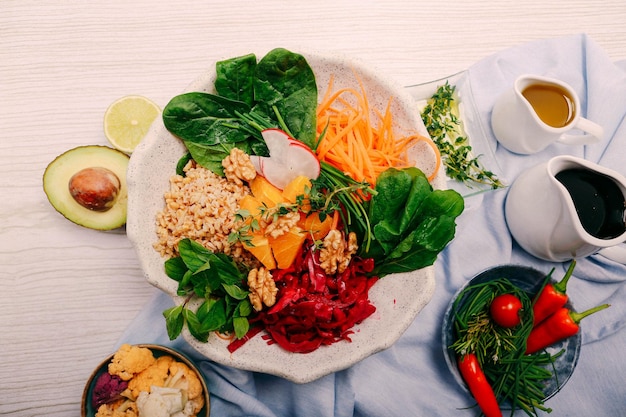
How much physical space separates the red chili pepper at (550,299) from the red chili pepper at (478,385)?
0.91 ft

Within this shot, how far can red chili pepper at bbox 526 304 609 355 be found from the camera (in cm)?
146

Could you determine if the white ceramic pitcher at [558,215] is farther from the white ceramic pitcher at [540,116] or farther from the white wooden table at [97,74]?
the white wooden table at [97,74]

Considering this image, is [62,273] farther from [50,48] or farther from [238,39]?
[238,39]

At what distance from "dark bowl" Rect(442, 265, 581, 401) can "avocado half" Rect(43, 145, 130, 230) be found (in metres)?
1.15

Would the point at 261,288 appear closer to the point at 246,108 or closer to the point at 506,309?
the point at 246,108

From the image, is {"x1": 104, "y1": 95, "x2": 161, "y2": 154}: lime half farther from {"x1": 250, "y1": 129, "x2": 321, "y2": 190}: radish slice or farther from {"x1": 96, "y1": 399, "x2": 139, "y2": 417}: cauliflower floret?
{"x1": 96, "y1": 399, "x2": 139, "y2": 417}: cauliflower floret

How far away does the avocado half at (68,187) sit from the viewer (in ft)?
5.00

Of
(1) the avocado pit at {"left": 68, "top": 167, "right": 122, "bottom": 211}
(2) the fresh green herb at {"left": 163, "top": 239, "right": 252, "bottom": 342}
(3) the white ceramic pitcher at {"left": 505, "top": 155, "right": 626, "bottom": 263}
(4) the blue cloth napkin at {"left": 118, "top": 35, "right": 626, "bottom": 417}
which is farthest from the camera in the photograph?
(4) the blue cloth napkin at {"left": 118, "top": 35, "right": 626, "bottom": 417}

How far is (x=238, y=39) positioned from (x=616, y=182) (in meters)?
1.38

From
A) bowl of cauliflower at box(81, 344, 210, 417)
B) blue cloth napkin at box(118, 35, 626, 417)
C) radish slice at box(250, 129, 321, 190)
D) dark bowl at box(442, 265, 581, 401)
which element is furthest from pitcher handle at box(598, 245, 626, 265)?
bowl of cauliflower at box(81, 344, 210, 417)

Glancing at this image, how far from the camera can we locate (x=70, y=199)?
5.03 feet

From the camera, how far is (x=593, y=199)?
4.56 ft

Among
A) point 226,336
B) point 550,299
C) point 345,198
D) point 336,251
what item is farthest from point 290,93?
point 550,299

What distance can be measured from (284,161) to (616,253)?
3.77ft
